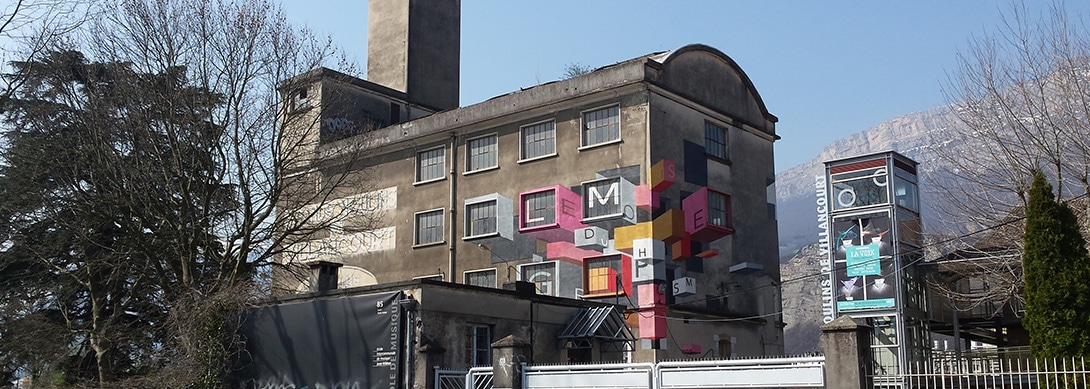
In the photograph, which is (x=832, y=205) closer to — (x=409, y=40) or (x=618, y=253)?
(x=618, y=253)

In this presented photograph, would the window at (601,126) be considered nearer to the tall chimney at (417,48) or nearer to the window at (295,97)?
the window at (295,97)

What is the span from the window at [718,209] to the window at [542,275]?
5397 mm

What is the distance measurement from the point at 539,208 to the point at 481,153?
3.39 m

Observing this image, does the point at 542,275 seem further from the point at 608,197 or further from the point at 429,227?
the point at 429,227

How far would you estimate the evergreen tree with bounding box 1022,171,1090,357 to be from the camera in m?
15.2

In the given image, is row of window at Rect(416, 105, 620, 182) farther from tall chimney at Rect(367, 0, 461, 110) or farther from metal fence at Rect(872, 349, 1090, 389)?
metal fence at Rect(872, 349, 1090, 389)

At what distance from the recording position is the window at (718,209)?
3256cm

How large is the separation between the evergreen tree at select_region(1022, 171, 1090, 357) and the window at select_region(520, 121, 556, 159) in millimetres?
18076

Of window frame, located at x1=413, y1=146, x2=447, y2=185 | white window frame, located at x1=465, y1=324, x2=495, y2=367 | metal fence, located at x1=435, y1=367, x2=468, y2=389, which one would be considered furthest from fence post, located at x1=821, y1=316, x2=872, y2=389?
window frame, located at x1=413, y1=146, x2=447, y2=185

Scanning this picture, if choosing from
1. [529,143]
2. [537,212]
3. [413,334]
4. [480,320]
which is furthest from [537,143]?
[413,334]

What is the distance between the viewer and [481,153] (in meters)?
34.4

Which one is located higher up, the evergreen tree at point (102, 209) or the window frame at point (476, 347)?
the evergreen tree at point (102, 209)

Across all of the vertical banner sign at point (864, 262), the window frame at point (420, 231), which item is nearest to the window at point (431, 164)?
the window frame at point (420, 231)

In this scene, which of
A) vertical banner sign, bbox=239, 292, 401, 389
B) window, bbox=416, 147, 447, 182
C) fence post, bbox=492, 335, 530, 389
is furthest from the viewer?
window, bbox=416, 147, 447, 182
